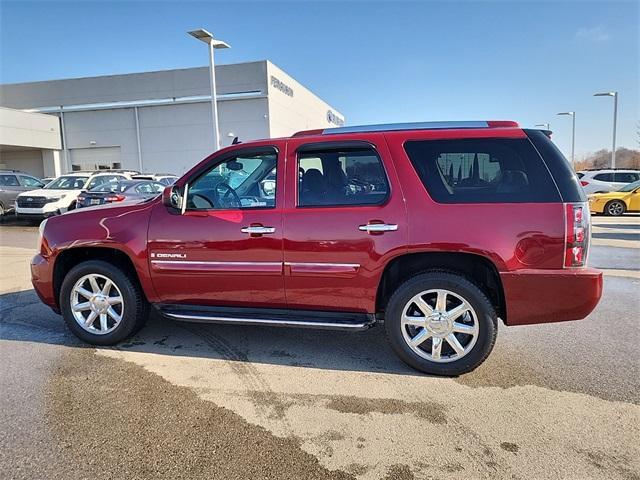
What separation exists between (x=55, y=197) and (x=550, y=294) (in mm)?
14944

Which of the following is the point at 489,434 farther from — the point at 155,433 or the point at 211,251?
the point at 211,251

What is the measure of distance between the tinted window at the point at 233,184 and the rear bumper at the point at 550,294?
2154mm

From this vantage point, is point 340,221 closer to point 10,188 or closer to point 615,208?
point 10,188

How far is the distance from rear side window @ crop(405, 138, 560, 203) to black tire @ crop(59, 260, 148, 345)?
281 cm

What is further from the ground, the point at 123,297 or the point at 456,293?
the point at 456,293

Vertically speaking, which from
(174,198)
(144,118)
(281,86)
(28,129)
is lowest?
(174,198)

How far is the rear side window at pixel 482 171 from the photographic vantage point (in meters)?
3.19

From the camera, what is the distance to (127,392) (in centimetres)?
321

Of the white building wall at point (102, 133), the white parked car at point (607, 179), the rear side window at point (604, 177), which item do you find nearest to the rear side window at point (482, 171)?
the white parked car at point (607, 179)

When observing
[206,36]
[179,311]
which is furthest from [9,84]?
[179,311]

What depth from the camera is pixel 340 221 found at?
3414mm

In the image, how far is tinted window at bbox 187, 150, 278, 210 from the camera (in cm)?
381

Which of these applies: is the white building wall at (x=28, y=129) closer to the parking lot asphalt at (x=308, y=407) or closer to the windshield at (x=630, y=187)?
the parking lot asphalt at (x=308, y=407)

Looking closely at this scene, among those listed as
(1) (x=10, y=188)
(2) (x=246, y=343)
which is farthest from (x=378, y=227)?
(1) (x=10, y=188)
